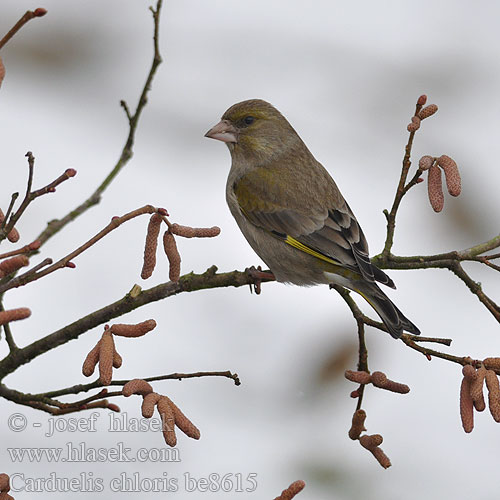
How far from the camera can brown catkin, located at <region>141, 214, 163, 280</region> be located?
8.02 feet

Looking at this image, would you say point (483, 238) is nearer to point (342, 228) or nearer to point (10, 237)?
point (342, 228)

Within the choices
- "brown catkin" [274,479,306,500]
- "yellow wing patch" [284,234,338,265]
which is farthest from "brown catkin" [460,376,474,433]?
"yellow wing patch" [284,234,338,265]

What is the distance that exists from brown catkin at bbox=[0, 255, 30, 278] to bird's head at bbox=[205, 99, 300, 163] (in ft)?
10.5

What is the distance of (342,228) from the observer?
179 inches

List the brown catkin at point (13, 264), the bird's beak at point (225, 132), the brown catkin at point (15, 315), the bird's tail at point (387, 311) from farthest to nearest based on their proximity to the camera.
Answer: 1. the bird's beak at point (225, 132)
2. the bird's tail at point (387, 311)
3. the brown catkin at point (13, 264)
4. the brown catkin at point (15, 315)

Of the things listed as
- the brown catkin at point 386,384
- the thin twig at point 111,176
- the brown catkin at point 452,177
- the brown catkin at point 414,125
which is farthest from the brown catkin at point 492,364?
the thin twig at point 111,176

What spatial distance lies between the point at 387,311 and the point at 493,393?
1.37 meters

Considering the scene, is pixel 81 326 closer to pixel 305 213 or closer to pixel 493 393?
pixel 493 393

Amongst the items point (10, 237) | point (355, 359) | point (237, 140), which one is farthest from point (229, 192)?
point (10, 237)

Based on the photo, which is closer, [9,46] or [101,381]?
[101,381]

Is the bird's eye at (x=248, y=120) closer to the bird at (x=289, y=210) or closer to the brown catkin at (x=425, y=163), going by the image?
the bird at (x=289, y=210)

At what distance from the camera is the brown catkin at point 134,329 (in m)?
2.28

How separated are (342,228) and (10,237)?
97.3 inches

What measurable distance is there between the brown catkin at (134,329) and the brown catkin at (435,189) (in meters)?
1.11
